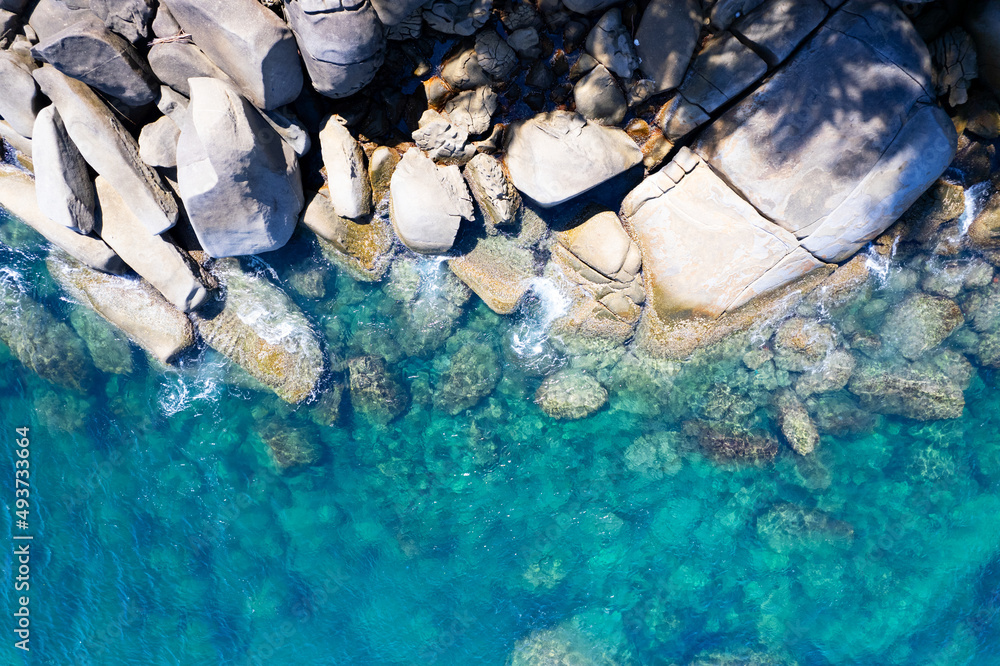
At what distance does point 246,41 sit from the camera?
552cm

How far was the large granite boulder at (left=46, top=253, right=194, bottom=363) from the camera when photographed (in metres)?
7.11

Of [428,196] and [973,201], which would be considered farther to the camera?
[973,201]

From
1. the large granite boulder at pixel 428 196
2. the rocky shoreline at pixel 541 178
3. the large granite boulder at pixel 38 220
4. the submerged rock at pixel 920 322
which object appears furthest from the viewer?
the submerged rock at pixel 920 322

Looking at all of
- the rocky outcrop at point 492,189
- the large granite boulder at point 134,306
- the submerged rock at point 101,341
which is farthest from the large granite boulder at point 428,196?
the submerged rock at point 101,341

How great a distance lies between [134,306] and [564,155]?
6082 millimetres

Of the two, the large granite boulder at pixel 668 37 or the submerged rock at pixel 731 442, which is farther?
the submerged rock at pixel 731 442

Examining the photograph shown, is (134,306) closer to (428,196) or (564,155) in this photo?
(428,196)

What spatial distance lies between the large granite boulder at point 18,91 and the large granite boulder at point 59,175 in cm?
21

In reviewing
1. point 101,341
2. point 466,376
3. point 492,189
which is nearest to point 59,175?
point 101,341

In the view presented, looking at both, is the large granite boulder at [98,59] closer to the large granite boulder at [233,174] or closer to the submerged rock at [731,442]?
the large granite boulder at [233,174]

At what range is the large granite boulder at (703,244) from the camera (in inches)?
265

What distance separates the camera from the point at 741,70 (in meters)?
6.17

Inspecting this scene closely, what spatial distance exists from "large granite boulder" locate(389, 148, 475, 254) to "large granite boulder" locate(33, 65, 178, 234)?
2830 mm

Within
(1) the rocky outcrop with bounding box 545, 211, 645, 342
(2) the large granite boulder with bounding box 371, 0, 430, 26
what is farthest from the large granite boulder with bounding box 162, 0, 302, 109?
(1) the rocky outcrop with bounding box 545, 211, 645, 342
